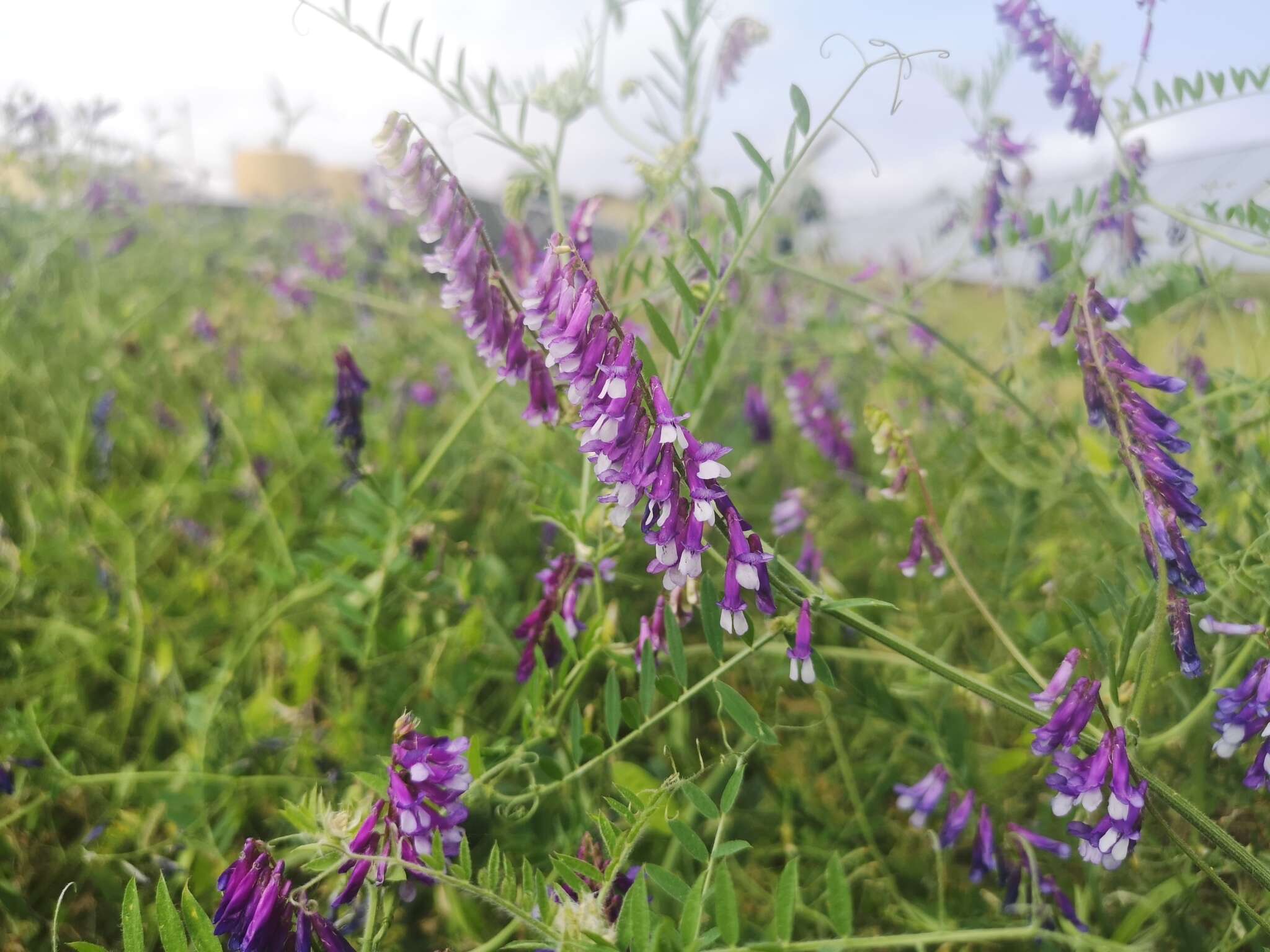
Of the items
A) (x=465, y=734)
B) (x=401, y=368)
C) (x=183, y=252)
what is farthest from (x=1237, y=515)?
(x=183, y=252)

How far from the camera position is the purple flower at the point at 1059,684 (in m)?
0.72

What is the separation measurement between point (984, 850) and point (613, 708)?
479mm

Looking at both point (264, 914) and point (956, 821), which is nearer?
point (264, 914)

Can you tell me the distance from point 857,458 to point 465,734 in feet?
4.16

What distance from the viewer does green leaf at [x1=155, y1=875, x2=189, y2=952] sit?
582 millimetres

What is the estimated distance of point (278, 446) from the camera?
1972 millimetres

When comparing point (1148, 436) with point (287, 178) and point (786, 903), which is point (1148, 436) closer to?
point (786, 903)

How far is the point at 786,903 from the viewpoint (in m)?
0.67

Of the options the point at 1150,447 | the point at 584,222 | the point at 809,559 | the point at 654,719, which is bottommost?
the point at 809,559

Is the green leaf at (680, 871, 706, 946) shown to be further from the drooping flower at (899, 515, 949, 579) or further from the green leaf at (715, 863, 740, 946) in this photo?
the drooping flower at (899, 515, 949, 579)

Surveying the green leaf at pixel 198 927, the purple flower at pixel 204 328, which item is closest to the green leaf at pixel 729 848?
the green leaf at pixel 198 927

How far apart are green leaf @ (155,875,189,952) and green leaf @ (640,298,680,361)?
1.85 feet

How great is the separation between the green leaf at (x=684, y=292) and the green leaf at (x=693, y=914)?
49 centimetres

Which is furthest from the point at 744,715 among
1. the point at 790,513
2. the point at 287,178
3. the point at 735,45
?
the point at 287,178
